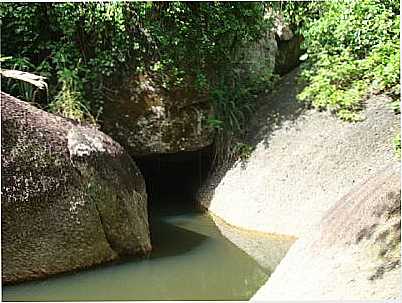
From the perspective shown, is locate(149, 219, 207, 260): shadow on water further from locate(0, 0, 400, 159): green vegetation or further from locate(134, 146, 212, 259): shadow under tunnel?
locate(0, 0, 400, 159): green vegetation

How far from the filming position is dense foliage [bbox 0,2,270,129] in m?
6.01

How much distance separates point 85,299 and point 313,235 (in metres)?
1.41

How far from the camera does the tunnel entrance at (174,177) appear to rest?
6699 millimetres

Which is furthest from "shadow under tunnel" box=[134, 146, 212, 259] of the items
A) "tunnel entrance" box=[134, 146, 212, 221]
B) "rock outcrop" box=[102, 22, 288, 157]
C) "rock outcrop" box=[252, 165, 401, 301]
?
"rock outcrop" box=[252, 165, 401, 301]

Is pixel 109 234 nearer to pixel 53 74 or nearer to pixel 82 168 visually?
pixel 82 168

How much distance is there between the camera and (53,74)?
615cm

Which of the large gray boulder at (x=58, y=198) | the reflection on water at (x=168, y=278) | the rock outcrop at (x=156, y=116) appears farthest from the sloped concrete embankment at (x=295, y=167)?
the large gray boulder at (x=58, y=198)

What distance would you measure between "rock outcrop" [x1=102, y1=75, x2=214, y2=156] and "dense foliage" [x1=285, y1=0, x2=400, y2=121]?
1.12 metres

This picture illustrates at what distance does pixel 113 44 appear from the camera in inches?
245

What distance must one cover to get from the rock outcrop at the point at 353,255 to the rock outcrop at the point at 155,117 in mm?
3048

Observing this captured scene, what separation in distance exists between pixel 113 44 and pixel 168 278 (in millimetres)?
2729

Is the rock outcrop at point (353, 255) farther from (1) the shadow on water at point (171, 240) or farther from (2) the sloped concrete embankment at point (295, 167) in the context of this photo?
(1) the shadow on water at point (171, 240)

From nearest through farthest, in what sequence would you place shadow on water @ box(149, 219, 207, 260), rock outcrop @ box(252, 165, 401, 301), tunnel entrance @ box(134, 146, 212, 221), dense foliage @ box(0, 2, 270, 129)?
rock outcrop @ box(252, 165, 401, 301), shadow on water @ box(149, 219, 207, 260), dense foliage @ box(0, 2, 270, 129), tunnel entrance @ box(134, 146, 212, 221)

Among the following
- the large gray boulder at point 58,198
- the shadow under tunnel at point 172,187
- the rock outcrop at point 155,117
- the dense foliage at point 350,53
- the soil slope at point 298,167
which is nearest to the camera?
the large gray boulder at point 58,198
